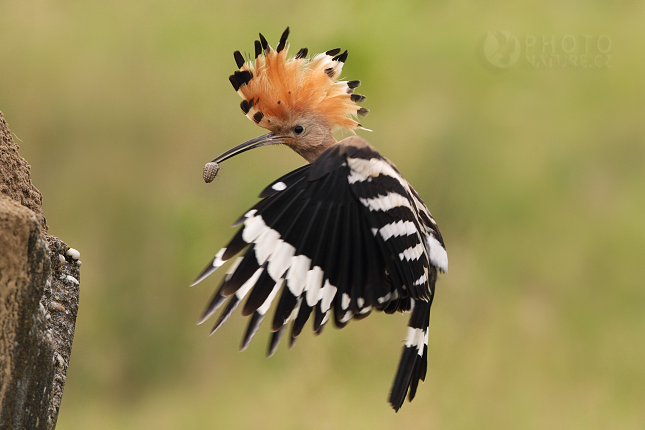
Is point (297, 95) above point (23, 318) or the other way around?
above

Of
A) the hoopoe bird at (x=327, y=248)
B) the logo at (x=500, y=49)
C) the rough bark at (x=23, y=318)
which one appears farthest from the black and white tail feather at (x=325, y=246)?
the logo at (x=500, y=49)

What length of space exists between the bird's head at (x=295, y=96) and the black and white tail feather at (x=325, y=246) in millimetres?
299

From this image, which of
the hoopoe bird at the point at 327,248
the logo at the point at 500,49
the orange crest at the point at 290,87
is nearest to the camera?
the hoopoe bird at the point at 327,248

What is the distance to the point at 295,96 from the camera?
154 centimetres

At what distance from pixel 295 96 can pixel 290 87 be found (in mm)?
28

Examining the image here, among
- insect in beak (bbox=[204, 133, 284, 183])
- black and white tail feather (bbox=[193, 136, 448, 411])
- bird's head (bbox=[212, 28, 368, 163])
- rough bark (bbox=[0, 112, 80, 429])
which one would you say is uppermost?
bird's head (bbox=[212, 28, 368, 163])

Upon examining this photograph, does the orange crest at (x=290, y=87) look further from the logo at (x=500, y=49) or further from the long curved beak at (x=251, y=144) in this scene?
the logo at (x=500, y=49)

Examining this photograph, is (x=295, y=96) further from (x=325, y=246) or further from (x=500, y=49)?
(x=500, y=49)

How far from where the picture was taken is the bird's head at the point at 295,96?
1507 millimetres

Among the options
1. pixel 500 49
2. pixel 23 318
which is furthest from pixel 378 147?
pixel 23 318

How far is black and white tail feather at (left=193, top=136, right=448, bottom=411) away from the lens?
115 centimetres

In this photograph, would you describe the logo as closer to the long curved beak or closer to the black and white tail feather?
the long curved beak

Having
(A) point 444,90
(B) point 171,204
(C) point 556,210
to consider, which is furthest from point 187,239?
(C) point 556,210

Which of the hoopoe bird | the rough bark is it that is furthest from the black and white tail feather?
the rough bark
